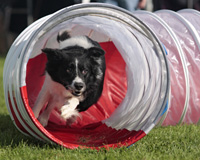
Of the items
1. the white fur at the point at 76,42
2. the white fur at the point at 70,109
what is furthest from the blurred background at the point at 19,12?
the white fur at the point at 70,109

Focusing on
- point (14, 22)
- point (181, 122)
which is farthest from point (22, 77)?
point (14, 22)

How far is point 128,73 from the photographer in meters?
4.71

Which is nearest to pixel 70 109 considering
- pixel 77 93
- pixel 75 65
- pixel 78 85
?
pixel 77 93

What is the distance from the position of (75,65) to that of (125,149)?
1314 millimetres

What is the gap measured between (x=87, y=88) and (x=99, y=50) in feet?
1.65

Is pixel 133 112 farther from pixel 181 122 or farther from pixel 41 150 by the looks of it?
pixel 41 150

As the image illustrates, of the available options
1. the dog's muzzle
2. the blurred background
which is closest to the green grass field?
the dog's muzzle

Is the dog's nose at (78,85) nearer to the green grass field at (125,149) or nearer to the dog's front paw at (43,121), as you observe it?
the dog's front paw at (43,121)

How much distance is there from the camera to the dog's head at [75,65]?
413 centimetres

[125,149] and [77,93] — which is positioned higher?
[125,149]

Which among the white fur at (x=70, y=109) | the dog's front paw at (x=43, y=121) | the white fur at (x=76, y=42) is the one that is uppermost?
the white fur at (x=76, y=42)

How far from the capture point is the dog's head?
413 centimetres

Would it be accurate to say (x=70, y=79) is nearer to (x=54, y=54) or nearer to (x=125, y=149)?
(x=54, y=54)

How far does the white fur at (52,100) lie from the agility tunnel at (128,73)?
0.57 ft
